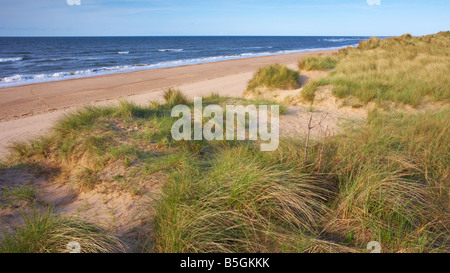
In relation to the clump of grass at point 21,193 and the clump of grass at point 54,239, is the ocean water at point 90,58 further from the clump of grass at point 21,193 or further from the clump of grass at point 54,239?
the clump of grass at point 54,239

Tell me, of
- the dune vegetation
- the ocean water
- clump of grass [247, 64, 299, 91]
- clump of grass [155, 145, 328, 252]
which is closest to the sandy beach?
clump of grass [247, 64, 299, 91]

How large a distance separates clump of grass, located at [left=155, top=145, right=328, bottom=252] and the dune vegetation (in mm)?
12

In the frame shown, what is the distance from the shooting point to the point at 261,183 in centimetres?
282

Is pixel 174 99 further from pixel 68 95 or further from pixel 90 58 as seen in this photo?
pixel 90 58

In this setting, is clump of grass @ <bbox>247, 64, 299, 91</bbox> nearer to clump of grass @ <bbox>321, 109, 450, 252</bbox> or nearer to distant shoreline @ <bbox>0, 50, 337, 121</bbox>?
distant shoreline @ <bbox>0, 50, 337, 121</bbox>

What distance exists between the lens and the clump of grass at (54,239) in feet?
7.04

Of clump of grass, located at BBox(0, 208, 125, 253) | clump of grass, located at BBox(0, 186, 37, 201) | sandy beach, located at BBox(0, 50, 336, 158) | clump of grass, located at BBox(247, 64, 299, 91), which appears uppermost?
clump of grass, located at BBox(247, 64, 299, 91)

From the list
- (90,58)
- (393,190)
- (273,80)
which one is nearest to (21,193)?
(393,190)

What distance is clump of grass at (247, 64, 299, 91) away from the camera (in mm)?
10391

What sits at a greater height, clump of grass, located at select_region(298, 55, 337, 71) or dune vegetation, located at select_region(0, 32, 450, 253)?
clump of grass, located at select_region(298, 55, 337, 71)

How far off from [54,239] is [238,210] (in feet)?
Answer: 5.29

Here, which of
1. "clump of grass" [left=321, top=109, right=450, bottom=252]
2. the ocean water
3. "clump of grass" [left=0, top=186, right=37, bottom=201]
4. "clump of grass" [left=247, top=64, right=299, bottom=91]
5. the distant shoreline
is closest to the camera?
"clump of grass" [left=321, top=109, right=450, bottom=252]
